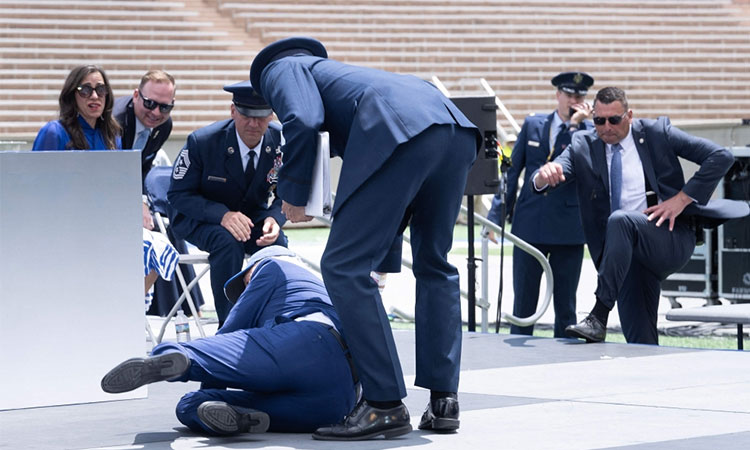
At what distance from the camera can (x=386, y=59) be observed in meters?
25.2

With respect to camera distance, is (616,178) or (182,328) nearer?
(182,328)

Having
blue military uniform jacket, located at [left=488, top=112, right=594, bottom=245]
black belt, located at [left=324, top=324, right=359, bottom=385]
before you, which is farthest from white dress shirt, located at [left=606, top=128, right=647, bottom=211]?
black belt, located at [left=324, top=324, right=359, bottom=385]

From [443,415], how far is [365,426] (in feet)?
1.07

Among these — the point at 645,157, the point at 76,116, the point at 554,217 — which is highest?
the point at 76,116

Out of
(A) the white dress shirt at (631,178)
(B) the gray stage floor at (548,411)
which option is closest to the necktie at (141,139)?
(B) the gray stage floor at (548,411)

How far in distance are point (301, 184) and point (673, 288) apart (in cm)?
676

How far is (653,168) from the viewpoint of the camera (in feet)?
25.3

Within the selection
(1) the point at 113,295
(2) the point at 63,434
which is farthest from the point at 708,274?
(2) the point at 63,434

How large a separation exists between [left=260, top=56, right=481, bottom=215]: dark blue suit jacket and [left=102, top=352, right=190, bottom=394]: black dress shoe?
758 mm

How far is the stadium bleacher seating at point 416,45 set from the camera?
22938mm

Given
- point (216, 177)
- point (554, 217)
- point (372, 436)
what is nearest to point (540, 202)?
point (554, 217)

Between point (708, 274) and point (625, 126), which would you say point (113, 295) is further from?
point (708, 274)

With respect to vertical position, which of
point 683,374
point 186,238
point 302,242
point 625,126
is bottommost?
point 302,242

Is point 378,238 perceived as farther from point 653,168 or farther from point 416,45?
point 416,45
